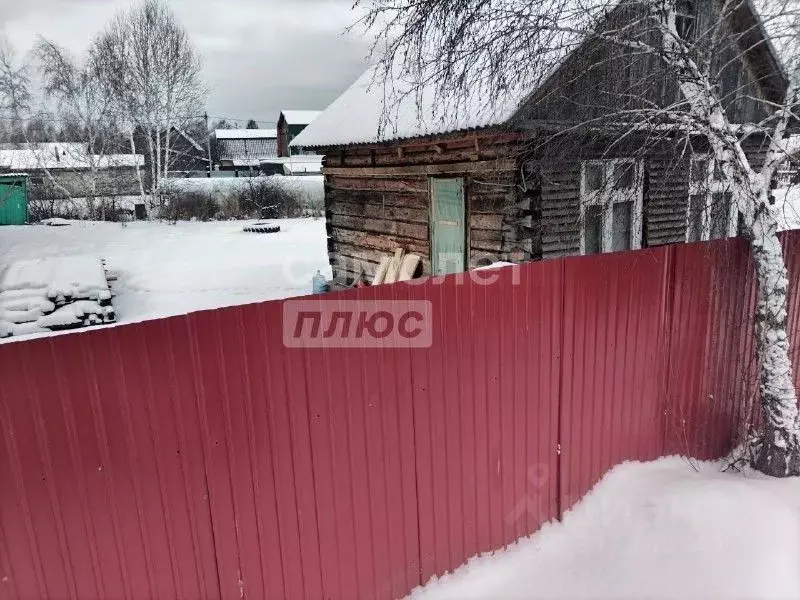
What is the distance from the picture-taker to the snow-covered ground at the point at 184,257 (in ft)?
41.9

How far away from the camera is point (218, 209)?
28.5m

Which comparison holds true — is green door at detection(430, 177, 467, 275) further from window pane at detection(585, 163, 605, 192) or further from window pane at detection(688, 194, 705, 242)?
window pane at detection(688, 194, 705, 242)

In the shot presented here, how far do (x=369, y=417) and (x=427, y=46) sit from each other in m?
3.22

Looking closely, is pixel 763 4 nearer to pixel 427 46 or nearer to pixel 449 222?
pixel 427 46

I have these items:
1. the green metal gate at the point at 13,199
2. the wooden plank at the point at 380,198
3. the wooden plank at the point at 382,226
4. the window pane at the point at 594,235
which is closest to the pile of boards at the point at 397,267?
the wooden plank at the point at 382,226

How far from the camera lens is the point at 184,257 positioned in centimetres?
1797

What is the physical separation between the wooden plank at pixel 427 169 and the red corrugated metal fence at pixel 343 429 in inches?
138

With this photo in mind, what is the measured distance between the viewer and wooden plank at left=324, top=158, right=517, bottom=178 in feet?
23.6

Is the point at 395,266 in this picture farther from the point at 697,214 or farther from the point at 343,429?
the point at 343,429

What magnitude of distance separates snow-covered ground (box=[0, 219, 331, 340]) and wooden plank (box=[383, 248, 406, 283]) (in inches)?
141

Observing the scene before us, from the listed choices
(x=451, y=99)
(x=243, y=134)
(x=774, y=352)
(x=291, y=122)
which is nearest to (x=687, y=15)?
(x=451, y=99)

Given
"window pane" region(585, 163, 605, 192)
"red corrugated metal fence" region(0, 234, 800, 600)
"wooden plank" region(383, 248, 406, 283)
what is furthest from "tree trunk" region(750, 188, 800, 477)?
"wooden plank" region(383, 248, 406, 283)

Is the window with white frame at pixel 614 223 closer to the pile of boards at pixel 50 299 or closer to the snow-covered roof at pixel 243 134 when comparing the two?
the pile of boards at pixel 50 299

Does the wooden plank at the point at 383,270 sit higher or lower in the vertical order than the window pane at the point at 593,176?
lower
